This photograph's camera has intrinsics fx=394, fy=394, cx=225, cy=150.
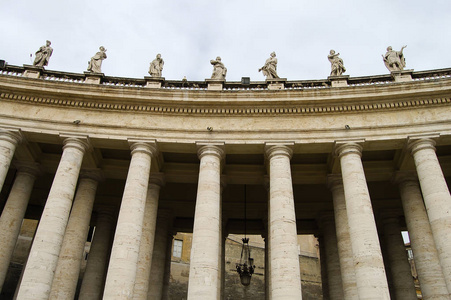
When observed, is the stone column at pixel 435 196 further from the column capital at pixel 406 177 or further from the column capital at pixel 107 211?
the column capital at pixel 107 211

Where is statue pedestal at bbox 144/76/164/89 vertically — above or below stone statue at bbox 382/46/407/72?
below

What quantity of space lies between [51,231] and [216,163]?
7.95m

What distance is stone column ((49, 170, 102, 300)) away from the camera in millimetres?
18188

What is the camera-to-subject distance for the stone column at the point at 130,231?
1593 centimetres

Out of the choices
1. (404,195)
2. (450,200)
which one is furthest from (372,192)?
(450,200)

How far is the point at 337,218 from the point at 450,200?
210 inches

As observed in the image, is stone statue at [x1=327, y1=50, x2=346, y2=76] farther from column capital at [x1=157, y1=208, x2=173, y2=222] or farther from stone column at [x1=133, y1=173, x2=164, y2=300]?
column capital at [x1=157, y1=208, x2=173, y2=222]

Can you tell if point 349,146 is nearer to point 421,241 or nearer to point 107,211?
point 421,241

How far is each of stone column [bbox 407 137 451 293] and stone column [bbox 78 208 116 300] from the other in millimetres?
17228

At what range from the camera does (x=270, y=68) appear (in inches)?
881

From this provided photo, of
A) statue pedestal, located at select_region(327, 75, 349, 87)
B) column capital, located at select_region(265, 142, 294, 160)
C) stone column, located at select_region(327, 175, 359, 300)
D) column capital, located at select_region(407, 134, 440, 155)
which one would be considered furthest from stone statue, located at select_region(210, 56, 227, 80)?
column capital, located at select_region(407, 134, 440, 155)

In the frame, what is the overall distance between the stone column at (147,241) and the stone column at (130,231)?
2454 millimetres

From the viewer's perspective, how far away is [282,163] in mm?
18922

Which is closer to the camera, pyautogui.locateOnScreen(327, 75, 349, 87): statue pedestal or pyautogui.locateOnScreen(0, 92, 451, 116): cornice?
pyautogui.locateOnScreen(0, 92, 451, 116): cornice
